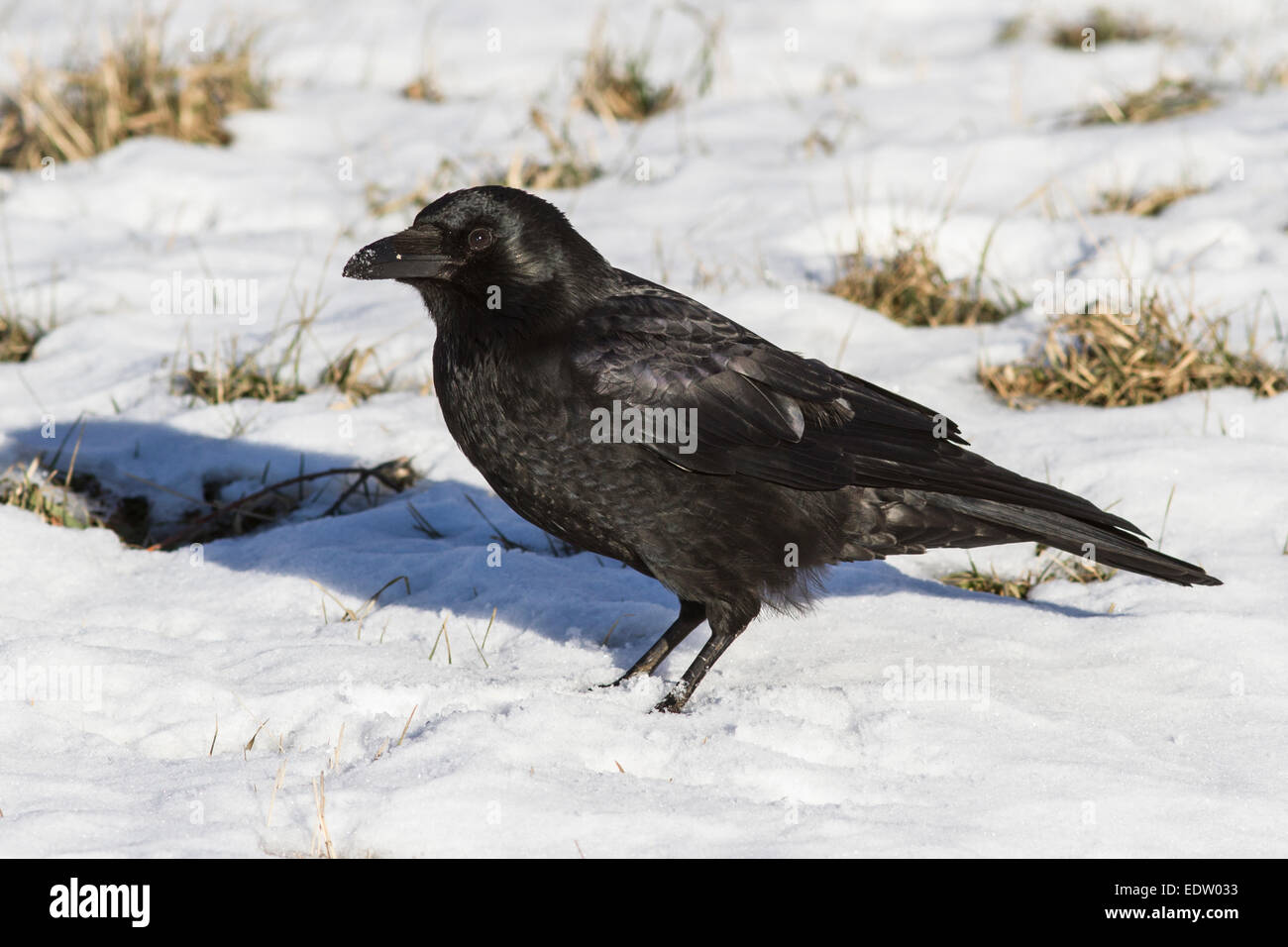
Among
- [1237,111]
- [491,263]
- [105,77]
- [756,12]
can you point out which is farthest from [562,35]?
[491,263]

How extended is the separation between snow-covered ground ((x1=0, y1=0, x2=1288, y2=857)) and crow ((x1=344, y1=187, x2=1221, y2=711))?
1.14 feet

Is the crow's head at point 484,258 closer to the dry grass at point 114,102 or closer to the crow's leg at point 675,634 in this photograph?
the crow's leg at point 675,634

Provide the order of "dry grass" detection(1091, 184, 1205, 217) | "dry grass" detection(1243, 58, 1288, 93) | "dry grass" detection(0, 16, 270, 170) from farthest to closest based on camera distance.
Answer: "dry grass" detection(1243, 58, 1288, 93)
"dry grass" detection(0, 16, 270, 170)
"dry grass" detection(1091, 184, 1205, 217)

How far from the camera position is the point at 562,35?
35.0 feet

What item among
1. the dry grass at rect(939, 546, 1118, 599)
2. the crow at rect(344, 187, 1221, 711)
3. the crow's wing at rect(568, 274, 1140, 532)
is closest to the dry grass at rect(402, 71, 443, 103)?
the crow at rect(344, 187, 1221, 711)

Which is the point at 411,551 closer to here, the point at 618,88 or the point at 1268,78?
the point at 618,88

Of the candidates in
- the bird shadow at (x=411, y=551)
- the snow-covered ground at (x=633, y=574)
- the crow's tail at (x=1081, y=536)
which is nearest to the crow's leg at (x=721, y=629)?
the snow-covered ground at (x=633, y=574)

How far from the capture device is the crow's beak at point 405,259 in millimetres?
4262

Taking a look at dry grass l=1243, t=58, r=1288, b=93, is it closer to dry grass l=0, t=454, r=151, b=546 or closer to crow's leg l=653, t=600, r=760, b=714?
crow's leg l=653, t=600, r=760, b=714

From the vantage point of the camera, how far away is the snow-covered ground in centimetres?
329

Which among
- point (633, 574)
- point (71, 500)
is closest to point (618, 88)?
point (633, 574)

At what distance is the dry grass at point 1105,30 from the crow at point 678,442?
666 cm

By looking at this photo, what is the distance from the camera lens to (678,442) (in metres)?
4.11

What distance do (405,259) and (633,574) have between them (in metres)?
1.55
